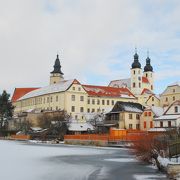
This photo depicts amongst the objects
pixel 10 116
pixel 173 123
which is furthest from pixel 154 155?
pixel 10 116

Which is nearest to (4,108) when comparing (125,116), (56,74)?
Result: (56,74)

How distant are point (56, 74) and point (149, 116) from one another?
2305 inches

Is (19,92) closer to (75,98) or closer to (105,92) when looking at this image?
(105,92)

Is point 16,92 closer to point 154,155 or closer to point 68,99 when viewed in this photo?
point 68,99

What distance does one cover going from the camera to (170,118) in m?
72.1

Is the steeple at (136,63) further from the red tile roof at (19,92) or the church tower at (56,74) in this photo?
the red tile roof at (19,92)

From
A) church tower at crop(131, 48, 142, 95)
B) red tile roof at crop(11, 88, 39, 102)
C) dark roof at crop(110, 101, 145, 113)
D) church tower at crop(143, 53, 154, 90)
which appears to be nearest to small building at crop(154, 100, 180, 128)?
dark roof at crop(110, 101, 145, 113)

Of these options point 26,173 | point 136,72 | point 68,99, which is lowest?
point 26,173

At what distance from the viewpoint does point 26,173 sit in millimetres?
25031

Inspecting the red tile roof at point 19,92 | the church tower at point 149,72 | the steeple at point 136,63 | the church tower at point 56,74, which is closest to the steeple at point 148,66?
the church tower at point 149,72

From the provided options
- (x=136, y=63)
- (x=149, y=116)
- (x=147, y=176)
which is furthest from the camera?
(x=136, y=63)

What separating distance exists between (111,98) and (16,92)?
4537 centimetres

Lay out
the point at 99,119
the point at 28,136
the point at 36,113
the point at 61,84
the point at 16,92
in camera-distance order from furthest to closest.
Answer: the point at 16,92 → the point at 61,84 → the point at 36,113 → the point at 99,119 → the point at 28,136

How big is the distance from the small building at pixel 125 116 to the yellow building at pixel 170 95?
1903cm
